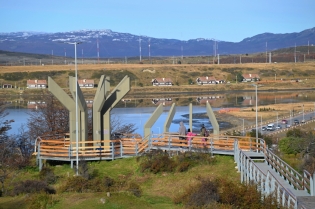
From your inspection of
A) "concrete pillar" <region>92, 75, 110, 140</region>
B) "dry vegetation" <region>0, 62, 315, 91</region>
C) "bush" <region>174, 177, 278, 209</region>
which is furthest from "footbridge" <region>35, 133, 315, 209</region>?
"dry vegetation" <region>0, 62, 315, 91</region>

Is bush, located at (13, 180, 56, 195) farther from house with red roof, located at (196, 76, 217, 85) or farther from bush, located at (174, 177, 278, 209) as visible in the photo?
house with red roof, located at (196, 76, 217, 85)

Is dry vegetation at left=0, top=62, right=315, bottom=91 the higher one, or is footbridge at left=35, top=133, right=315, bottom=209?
dry vegetation at left=0, top=62, right=315, bottom=91

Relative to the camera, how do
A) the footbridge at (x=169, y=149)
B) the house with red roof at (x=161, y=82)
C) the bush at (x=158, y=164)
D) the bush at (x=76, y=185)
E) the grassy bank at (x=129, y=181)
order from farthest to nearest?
the house with red roof at (x=161, y=82) < the bush at (x=158, y=164) < the footbridge at (x=169, y=149) < the bush at (x=76, y=185) < the grassy bank at (x=129, y=181)

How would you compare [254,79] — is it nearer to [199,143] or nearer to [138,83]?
[138,83]

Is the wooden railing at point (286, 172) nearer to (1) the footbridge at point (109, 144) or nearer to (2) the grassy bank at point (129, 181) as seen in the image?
(1) the footbridge at point (109, 144)

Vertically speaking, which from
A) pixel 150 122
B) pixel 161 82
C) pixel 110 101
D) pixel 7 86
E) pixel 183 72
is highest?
pixel 183 72

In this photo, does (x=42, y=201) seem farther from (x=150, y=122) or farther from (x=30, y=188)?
(x=150, y=122)

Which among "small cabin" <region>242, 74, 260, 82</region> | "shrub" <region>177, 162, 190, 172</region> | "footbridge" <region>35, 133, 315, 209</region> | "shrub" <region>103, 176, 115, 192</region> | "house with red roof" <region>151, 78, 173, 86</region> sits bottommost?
"shrub" <region>103, 176, 115, 192</region>

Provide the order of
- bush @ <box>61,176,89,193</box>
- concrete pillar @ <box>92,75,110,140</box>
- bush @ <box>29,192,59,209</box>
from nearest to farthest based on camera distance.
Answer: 1. bush @ <box>29,192,59,209</box>
2. bush @ <box>61,176,89,193</box>
3. concrete pillar @ <box>92,75,110,140</box>

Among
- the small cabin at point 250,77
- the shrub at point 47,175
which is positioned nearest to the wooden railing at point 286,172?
the shrub at point 47,175

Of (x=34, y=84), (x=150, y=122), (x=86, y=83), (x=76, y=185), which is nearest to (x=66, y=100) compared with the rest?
(x=150, y=122)

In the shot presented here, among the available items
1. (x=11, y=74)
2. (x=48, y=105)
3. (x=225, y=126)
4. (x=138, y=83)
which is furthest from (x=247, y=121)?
(x=11, y=74)

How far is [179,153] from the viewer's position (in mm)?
23484

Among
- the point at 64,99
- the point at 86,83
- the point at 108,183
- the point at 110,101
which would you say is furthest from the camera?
the point at 86,83
